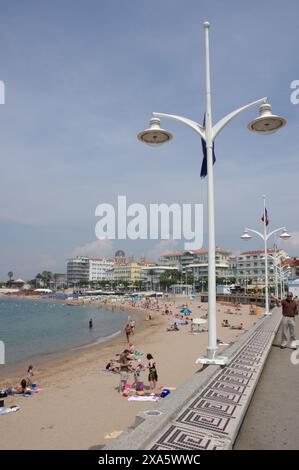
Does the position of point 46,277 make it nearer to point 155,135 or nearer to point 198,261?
point 198,261

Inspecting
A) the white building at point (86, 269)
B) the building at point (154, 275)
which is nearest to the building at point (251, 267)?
the building at point (154, 275)

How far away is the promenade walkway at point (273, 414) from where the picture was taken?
4.30 m

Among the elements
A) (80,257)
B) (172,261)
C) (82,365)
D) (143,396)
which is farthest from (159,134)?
(80,257)

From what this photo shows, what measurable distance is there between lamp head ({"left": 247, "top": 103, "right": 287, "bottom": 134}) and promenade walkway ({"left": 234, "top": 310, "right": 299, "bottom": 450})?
5133 millimetres

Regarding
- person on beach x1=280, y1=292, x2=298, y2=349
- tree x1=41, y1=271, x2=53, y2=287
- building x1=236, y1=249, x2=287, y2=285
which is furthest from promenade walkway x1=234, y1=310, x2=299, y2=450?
tree x1=41, y1=271, x2=53, y2=287

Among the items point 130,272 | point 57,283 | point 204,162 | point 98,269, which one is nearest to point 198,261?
point 130,272

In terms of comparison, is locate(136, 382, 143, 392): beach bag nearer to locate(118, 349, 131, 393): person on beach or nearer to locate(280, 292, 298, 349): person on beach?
locate(118, 349, 131, 393): person on beach

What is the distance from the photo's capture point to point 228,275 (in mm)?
128875

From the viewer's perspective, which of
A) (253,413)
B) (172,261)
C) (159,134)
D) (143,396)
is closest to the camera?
(253,413)

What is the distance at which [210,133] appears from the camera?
8320mm

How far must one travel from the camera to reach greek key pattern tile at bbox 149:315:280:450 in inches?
155
